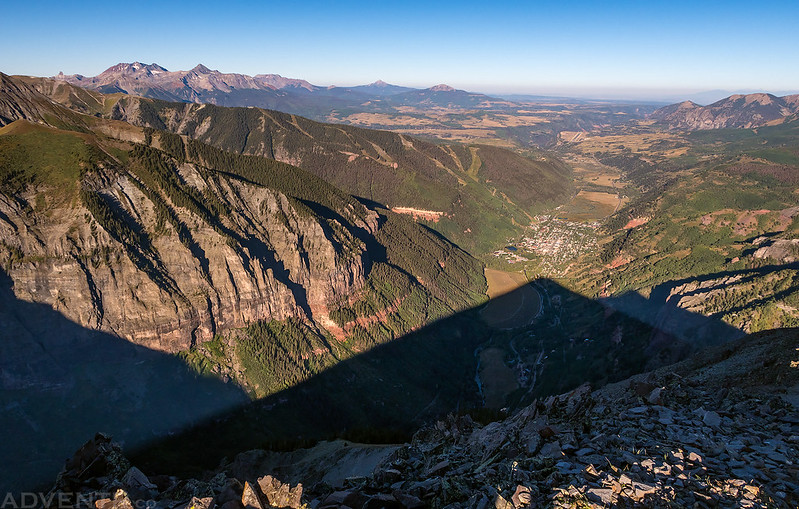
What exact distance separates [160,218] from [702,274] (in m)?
196

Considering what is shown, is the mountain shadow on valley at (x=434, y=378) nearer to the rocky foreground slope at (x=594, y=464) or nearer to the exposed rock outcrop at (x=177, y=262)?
the exposed rock outcrop at (x=177, y=262)

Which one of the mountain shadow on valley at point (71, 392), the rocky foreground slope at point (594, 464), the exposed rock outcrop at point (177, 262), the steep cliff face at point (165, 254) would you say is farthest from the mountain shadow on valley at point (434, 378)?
the rocky foreground slope at point (594, 464)

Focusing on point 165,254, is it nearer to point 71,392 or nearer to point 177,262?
point 177,262

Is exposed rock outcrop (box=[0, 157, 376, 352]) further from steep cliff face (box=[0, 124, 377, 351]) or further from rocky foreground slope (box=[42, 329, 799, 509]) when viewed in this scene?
rocky foreground slope (box=[42, 329, 799, 509])

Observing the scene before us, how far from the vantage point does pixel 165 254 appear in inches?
4555

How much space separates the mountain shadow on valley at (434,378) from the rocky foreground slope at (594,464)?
48691 mm

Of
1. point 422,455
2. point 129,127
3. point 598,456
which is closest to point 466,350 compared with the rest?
point 422,455

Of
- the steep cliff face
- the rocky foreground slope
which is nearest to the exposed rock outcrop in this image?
the steep cliff face

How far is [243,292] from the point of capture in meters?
127

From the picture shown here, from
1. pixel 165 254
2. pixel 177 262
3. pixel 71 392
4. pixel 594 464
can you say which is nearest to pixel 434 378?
pixel 177 262

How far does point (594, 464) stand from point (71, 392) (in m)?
115

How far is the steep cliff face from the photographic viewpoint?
9794 cm

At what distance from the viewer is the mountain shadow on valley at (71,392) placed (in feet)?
275

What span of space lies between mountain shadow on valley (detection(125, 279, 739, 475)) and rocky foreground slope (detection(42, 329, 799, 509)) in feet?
160
